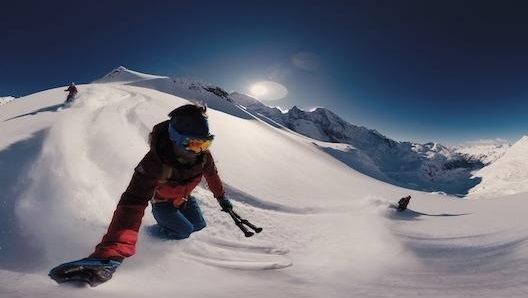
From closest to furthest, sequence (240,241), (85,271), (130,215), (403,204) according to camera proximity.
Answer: (85,271) < (130,215) < (240,241) < (403,204)

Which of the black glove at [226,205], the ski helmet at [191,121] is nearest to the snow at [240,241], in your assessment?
the black glove at [226,205]

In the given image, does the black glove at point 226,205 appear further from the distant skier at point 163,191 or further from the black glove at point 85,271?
the black glove at point 85,271

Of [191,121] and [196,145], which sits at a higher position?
[191,121]

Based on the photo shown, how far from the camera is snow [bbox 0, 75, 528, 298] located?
3830 millimetres

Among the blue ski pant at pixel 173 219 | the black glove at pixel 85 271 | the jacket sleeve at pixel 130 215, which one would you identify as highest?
the blue ski pant at pixel 173 219

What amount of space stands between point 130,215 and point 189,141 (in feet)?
3.47

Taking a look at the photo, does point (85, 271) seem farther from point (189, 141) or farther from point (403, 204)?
point (403, 204)

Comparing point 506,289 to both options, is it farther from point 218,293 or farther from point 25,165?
point 25,165

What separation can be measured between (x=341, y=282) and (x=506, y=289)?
5.34 ft

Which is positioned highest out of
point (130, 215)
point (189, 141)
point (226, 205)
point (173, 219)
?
point (189, 141)

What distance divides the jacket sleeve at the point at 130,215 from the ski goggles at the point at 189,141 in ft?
1.01

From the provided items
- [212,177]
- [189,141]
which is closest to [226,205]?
[212,177]

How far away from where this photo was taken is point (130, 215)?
12.3 feet

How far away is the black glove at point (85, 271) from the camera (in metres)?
3.15
